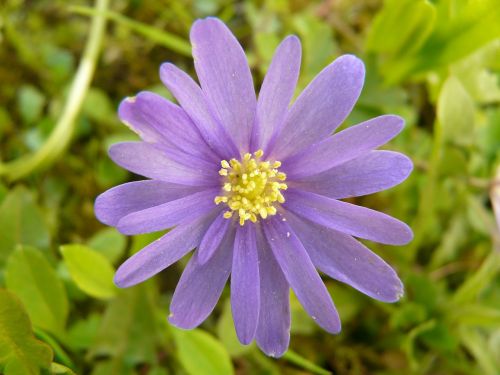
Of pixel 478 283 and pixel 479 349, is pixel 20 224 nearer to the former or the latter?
pixel 478 283

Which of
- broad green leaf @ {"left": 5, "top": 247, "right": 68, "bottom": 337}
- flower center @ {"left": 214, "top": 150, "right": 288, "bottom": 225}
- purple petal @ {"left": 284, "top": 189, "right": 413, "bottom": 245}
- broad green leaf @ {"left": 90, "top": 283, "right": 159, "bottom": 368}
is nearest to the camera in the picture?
purple petal @ {"left": 284, "top": 189, "right": 413, "bottom": 245}

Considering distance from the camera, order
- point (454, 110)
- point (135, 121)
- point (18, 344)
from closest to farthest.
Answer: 1. point (135, 121)
2. point (18, 344)
3. point (454, 110)

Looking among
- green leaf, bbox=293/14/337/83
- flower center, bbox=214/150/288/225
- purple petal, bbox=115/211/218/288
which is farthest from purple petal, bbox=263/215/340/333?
green leaf, bbox=293/14/337/83

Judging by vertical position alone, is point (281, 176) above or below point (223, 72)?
below

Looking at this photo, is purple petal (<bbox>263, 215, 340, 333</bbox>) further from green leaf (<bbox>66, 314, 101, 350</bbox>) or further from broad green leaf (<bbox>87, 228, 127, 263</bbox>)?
green leaf (<bbox>66, 314, 101, 350</bbox>)

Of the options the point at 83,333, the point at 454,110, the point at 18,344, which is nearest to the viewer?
the point at 18,344

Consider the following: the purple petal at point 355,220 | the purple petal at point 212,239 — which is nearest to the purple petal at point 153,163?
the purple petal at point 212,239

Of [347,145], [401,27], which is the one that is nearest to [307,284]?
[347,145]
